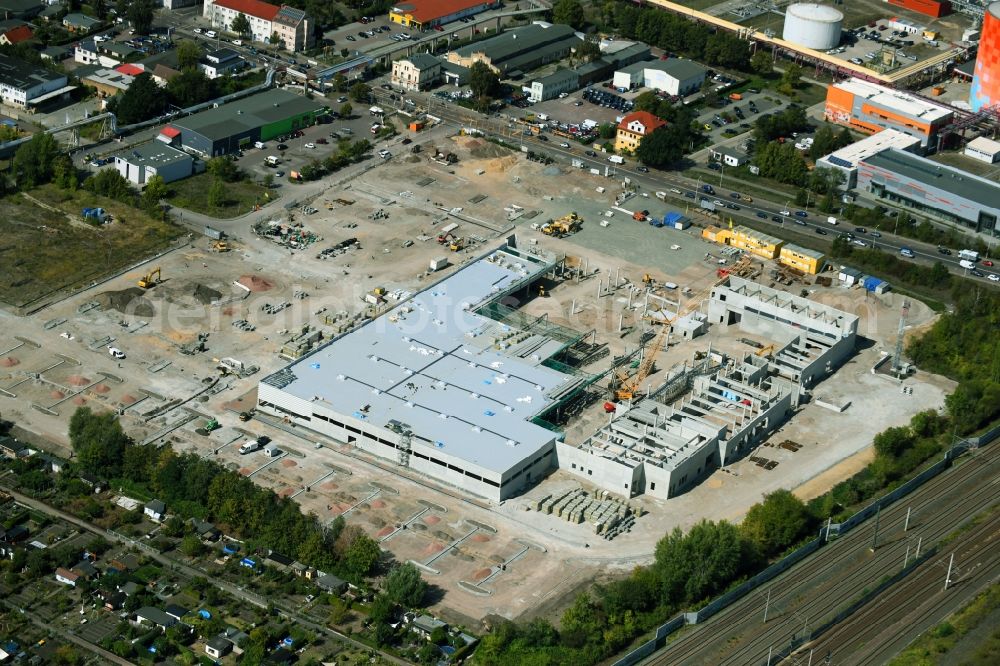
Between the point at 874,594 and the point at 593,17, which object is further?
the point at 593,17

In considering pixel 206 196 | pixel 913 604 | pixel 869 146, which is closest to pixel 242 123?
pixel 206 196

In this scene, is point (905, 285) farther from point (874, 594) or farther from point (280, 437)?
point (280, 437)

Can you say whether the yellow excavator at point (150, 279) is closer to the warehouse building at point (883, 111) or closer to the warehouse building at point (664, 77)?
the warehouse building at point (664, 77)

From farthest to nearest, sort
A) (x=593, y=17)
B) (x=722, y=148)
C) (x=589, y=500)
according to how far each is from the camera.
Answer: (x=593, y=17) < (x=722, y=148) < (x=589, y=500)

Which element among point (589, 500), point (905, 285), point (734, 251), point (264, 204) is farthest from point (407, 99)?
point (589, 500)

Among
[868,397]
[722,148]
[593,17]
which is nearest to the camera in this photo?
[868,397]

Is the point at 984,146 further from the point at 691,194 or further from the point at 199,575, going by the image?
the point at 199,575
